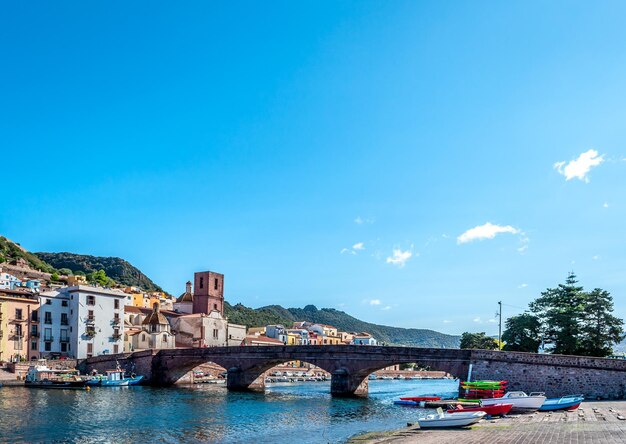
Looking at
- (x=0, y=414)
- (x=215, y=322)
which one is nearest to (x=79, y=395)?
(x=0, y=414)

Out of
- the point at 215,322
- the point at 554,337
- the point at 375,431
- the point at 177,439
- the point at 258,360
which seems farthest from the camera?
the point at 215,322

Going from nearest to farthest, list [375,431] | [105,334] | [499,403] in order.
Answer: [375,431], [499,403], [105,334]

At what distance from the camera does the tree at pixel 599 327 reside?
59.3m

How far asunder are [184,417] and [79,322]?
43943 millimetres

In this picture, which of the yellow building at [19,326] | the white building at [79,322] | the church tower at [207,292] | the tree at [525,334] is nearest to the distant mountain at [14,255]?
the church tower at [207,292]

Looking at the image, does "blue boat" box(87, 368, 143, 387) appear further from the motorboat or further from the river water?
the motorboat

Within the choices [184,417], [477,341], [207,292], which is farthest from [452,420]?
[477,341]

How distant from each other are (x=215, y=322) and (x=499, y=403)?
Result: 68.8 meters

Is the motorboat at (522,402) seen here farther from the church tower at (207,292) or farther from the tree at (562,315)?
the church tower at (207,292)

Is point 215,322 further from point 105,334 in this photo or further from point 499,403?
point 499,403

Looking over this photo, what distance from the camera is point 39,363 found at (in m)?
69.9

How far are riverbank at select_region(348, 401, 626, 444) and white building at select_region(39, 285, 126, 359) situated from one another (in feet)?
189

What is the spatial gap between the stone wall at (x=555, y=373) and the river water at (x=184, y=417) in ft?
27.3

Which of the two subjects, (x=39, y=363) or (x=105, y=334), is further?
(x=105, y=334)
